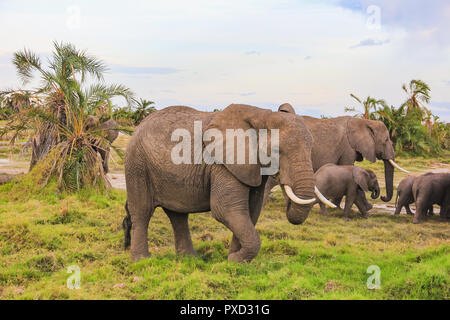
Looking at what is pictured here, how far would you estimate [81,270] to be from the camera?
749 cm

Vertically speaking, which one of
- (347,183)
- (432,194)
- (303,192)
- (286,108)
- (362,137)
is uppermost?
(286,108)

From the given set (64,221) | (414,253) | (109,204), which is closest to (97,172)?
(109,204)

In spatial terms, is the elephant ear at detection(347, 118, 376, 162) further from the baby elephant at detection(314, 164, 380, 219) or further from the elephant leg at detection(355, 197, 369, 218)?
the elephant leg at detection(355, 197, 369, 218)

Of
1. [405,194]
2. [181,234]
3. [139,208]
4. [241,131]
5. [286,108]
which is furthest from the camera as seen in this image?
[405,194]

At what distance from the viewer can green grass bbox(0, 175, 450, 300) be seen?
6336 mm

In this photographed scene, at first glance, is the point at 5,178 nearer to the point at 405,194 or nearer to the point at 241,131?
the point at 241,131

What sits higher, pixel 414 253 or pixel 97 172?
pixel 97 172

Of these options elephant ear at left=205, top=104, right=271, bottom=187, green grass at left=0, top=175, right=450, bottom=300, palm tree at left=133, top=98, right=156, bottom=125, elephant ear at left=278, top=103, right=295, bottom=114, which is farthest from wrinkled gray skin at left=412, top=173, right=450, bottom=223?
palm tree at left=133, top=98, right=156, bottom=125

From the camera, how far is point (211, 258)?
320 inches

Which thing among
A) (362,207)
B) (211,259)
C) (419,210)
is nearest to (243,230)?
(211,259)

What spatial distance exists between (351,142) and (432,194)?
9.18ft

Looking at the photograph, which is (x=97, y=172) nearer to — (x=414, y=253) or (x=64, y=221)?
(x=64, y=221)

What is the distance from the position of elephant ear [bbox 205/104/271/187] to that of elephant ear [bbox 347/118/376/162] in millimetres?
7156
